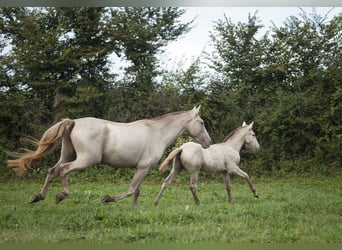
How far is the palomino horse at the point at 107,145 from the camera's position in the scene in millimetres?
5191

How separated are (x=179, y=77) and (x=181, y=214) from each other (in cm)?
201

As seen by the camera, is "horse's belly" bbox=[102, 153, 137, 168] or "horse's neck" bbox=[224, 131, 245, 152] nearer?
"horse's belly" bbox=[102, 153, 137, 168]

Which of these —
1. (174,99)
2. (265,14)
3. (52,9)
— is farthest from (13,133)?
(265,14)

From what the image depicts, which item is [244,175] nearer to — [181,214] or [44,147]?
[181,214]

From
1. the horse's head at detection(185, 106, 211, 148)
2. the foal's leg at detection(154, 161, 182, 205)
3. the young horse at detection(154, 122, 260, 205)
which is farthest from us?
the horse's head at detection(185, 106, 211, 148)

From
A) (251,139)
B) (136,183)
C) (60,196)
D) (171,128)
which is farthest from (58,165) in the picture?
(251,139)

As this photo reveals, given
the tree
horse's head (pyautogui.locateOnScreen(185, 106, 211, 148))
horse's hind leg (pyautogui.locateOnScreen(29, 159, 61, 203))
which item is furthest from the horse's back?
the tree

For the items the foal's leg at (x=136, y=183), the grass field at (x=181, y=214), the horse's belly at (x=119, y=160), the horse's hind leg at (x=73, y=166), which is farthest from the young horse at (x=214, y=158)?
the horse's hind leg at (x=73, y=166)

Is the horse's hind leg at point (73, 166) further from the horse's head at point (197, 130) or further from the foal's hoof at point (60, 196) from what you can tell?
the horse's head at point (197, 130)

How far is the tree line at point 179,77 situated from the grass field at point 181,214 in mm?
394

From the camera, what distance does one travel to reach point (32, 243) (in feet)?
14.0

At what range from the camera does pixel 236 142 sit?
6246 millimetres

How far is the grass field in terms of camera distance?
4.45 m

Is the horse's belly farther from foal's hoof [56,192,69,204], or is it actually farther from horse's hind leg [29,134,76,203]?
foal's hoof [56,192,69,204]
